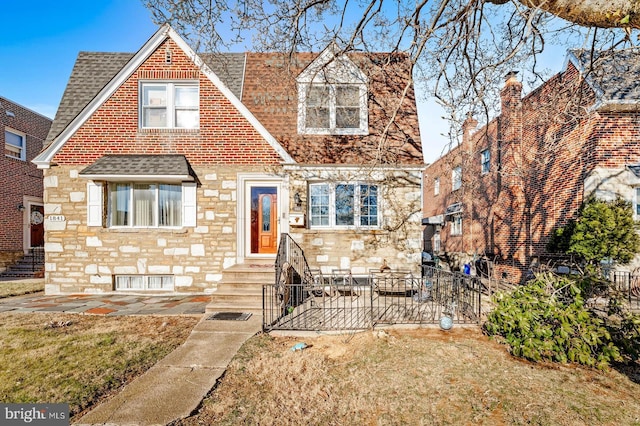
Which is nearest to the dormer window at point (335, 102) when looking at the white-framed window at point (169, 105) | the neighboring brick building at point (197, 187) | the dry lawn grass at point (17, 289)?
the neighboring brick building at point (197, 187)

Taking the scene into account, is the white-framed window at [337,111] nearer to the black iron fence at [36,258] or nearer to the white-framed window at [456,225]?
the white-framed window at [456,225]

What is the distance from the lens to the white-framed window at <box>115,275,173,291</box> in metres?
9.39

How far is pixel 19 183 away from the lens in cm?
1542

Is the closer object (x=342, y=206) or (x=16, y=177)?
(x=342, y=206)

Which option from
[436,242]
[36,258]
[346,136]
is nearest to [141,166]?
[346,136]

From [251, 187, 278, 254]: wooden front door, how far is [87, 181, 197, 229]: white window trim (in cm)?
177

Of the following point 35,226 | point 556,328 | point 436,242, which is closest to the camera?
point 556,328

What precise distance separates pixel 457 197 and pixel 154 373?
1966 cm

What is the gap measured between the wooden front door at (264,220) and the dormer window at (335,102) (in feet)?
7.73

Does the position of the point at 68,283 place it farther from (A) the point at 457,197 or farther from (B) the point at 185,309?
(A) the point at 457,197

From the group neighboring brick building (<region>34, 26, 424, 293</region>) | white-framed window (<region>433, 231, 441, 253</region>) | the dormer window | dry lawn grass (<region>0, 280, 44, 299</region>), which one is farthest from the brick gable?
white-framed window (<region>433, 231, 441, 253</region>)

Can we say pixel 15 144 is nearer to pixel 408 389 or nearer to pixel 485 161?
pixel 408 389

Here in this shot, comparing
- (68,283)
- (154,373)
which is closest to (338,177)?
(154,373)

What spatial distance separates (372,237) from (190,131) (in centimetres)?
647
